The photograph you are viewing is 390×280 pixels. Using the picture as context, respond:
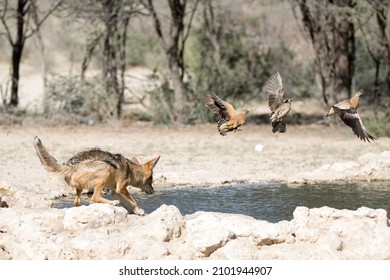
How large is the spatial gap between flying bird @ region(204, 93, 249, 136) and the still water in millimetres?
962

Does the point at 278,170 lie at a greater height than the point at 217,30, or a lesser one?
lesser

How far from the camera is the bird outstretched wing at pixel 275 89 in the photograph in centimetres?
1180

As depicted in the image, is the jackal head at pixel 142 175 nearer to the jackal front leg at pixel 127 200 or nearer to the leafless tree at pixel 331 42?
the jackal front leg at pixel 127 200

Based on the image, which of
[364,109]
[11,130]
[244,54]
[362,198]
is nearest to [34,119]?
[11,130]

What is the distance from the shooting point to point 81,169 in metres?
9.92

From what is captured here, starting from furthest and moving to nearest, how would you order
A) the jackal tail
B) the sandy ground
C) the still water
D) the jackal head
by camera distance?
the sandy ground, the still water, the jackal head, the jackal tail

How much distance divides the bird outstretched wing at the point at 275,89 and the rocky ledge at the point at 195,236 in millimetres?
3211

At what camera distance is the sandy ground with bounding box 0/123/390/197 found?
47.0ft

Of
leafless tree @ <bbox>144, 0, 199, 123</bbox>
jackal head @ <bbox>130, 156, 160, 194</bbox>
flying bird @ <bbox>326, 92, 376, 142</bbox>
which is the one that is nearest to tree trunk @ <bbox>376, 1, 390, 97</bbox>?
leafless tree @ <bbox>144, 0, 199, 123</bbox>

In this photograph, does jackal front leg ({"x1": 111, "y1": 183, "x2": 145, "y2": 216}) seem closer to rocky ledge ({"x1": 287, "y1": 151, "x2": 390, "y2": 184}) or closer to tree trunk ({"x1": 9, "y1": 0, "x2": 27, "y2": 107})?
rocky ledge ({"x1": 287, "y1": 151, "x2": 390, "y2": 184})

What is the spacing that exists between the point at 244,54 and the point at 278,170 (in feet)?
45.1

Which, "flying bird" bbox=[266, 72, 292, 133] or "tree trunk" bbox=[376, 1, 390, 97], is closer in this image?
A: "flying bird" bbox=[266, 72, 292, 133]

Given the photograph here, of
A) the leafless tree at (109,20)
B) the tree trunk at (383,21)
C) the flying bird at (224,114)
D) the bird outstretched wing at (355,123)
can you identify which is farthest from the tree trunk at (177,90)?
the bird outstretched wing at (355,123)

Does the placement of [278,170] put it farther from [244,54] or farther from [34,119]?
[244,54]
